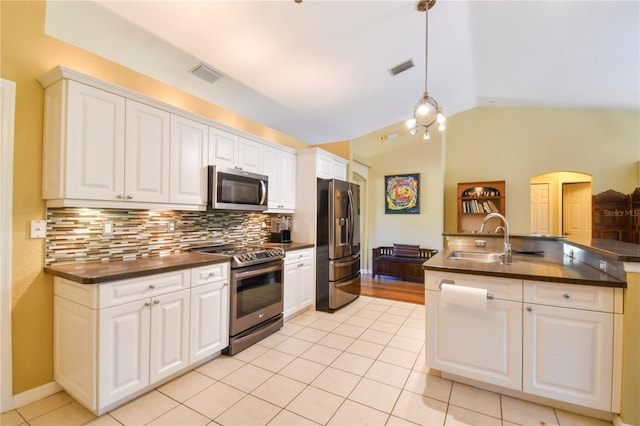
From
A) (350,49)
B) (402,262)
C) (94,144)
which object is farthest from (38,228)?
(402,262)

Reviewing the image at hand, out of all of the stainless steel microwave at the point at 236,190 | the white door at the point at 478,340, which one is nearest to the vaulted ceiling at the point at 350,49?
the stainless steel microwave at the point at 236,190

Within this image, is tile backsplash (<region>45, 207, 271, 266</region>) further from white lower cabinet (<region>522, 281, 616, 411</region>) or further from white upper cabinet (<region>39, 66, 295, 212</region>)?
white lower cabinet (<region>522, 281, 616, 411</region>)

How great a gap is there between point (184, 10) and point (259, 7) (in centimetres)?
55

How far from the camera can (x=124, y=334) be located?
1.82m

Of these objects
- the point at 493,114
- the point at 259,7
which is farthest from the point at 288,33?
the point at 493,114

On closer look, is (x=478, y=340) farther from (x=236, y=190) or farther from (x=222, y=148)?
(x=222, y=148)

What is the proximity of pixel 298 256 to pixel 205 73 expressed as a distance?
2.18 m

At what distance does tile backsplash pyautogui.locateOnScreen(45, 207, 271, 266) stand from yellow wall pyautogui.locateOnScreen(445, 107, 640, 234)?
5.10 m

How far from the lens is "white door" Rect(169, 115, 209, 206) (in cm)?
245

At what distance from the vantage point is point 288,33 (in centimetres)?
258

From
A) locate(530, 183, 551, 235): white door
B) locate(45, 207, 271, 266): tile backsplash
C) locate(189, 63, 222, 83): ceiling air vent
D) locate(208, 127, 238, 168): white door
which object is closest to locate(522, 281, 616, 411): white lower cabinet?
locate(208, 127, 238, 168): white door

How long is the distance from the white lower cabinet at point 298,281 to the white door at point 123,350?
1.59m

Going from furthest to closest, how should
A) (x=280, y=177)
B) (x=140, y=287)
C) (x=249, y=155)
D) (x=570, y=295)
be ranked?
(x=280, y=177)
(x=249, y=155)
(x=140, y=287)
(x=570, y=295)

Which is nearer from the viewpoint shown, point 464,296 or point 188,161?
point 464,296
